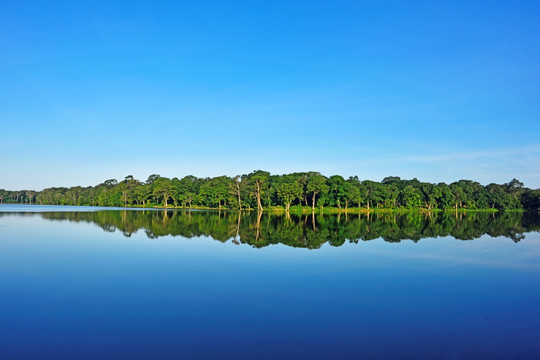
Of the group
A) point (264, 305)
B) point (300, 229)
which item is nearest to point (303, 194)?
point (300, 229)

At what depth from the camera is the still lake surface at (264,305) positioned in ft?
22.4

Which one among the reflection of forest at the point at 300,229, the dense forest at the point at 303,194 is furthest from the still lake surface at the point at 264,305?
Answer: the dense forest at the point at 303,194

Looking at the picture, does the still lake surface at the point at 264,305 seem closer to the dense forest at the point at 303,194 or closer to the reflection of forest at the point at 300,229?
the reflection of forest at the point at 300,229

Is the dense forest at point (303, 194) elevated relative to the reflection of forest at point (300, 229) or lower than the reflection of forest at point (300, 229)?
elevated

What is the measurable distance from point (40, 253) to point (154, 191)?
92.4 meters

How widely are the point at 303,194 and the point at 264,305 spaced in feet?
265

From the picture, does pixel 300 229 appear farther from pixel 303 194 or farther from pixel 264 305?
pixel 303 194

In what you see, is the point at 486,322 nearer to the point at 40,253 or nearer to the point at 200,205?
the point at 40,253

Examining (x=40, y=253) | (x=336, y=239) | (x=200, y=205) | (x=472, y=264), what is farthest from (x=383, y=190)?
(x=40, y=253)

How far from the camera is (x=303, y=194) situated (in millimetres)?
89688

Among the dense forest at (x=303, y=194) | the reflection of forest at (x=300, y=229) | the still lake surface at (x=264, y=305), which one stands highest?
the dense forest at (x=303, y=194)

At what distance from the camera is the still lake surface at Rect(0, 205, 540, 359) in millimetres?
6816

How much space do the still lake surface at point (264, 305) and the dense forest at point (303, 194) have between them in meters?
65.8

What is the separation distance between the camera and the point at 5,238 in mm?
22922
